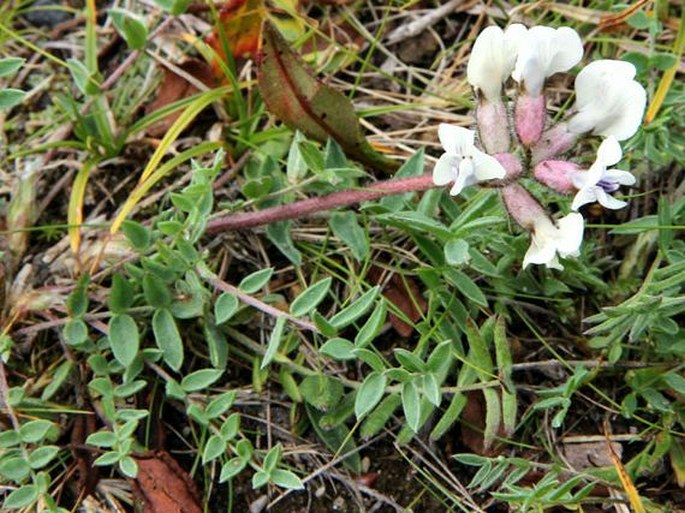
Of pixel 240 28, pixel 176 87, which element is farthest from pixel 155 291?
pixel 240 28

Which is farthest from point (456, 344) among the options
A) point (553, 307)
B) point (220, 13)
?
point (220, 13)

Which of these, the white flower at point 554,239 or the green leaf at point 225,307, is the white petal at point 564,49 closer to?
the white flower at point 554,239

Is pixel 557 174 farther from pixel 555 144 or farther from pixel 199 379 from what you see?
pixel 199 379

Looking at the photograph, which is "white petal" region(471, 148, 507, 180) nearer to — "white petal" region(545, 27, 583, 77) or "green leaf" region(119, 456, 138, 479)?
"white petal" region(545, 27, 583, 77)

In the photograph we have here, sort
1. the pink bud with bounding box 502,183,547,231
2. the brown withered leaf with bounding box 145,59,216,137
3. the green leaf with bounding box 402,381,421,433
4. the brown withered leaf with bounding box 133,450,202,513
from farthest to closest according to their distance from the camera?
the brown withered leaf with bounding box 145,59,216,137 → the brown withered leaf with bounding box 133,450,202,513 → the green leaf with bounding box 402,381,421,433 → the pink bud with bounding box 502,183,547,231

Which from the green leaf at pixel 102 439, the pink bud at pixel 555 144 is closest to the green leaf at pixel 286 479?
the green leaf at pixel 102 439

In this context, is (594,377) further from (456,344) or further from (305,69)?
(305,69)

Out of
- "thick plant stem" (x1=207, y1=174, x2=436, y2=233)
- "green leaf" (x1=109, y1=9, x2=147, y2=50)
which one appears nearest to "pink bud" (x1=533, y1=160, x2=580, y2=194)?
"thick plant stem" (x1=207, y1=174, x2=436, y2=233)
